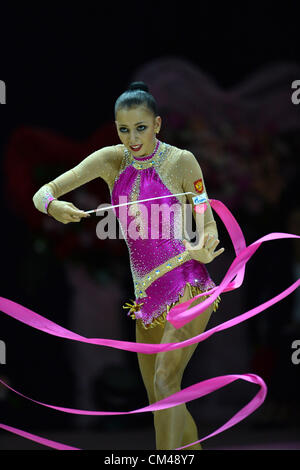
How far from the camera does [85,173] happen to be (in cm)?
307

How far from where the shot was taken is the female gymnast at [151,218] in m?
2.96

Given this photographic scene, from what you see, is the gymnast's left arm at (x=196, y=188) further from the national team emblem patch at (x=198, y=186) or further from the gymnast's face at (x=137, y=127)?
the gymnast's face at (x=137, y=127)

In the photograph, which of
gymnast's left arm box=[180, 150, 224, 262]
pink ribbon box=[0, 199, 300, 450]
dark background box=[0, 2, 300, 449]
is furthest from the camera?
dark background box=[0, 2, 300, 449]

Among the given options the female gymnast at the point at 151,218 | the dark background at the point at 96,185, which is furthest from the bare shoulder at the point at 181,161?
the dark background at the point at 96,185

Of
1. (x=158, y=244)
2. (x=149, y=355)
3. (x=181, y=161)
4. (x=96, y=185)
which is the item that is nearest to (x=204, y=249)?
(x=158, y=244)

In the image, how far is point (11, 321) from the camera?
15.4 feet

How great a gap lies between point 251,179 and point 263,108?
15.3 inches

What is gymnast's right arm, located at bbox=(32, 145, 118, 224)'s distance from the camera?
293 centimetres

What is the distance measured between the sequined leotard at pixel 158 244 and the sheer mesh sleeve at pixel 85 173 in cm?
11

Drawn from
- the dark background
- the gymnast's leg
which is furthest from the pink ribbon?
the dark background

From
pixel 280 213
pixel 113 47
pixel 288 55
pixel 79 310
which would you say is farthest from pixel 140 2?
pixel 79 310

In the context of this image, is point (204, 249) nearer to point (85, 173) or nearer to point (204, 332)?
point (204, 332)

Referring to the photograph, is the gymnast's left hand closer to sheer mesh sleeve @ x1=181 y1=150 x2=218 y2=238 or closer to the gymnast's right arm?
sheer mesh sleeve @ x1=181 y1=150 x2=218 y2=238

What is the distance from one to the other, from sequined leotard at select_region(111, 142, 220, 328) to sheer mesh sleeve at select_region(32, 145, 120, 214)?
0.38 ft
